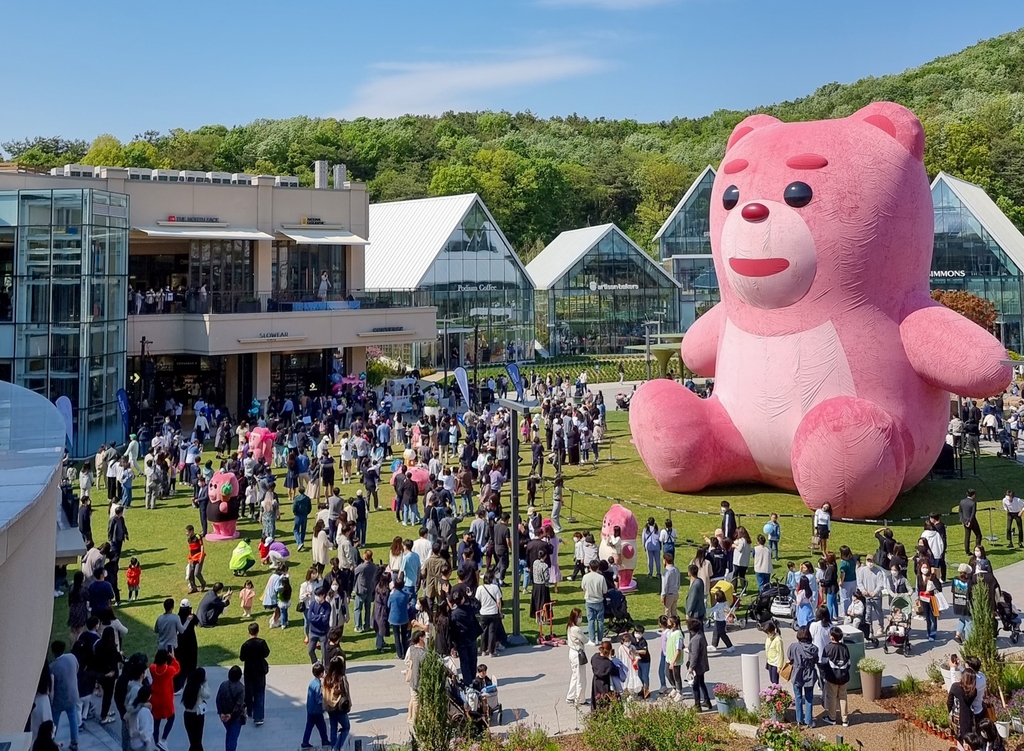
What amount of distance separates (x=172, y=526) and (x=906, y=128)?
1669 cm

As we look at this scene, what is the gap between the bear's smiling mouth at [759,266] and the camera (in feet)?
68.1

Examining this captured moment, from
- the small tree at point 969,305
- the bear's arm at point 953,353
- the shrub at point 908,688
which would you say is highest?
the small tree at point 969,305

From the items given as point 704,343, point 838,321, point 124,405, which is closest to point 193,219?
point 124,405

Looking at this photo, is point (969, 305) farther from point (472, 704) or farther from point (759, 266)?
point (472, 704)

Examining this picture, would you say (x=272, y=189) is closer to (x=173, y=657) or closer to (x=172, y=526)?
(x=172, y=526)

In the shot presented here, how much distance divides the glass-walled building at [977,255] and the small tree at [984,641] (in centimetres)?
4336

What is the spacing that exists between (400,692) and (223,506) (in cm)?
852

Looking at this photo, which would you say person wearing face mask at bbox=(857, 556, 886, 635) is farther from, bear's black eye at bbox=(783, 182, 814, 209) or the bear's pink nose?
bear's black eye at bbox=(783, 182, 814, 209)

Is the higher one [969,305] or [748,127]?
[748,127]

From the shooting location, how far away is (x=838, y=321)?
69.0 ft

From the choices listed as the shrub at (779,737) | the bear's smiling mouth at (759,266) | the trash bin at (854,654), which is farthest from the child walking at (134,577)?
the bear's smiling mouth at (759,266)

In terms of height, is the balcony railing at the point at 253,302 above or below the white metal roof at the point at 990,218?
below

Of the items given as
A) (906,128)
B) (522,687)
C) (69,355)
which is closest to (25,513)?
(522,687)

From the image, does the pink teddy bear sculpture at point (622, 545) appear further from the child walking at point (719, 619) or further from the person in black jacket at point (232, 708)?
the person in black jacket at point (232, 708)
